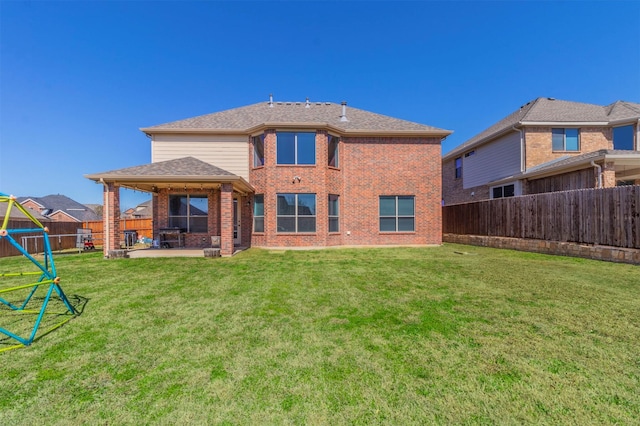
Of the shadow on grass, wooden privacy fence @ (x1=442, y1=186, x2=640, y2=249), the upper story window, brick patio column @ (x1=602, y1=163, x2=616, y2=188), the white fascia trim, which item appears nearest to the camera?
the shadow on grass

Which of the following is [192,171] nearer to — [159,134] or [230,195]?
[230,195]

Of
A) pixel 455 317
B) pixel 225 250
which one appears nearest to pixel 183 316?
pixel 455 317

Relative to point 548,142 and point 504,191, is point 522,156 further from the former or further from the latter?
point 504,191

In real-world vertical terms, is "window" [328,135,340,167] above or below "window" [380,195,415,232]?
above

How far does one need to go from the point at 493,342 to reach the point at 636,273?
6423mm

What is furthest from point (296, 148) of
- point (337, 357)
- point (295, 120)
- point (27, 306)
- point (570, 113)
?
point (570, 113)

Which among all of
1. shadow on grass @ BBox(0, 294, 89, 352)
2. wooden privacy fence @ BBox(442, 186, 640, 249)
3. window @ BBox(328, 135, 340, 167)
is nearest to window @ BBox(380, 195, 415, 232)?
window @ BBox(328, 135, 340, 167)

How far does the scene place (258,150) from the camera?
516 inches

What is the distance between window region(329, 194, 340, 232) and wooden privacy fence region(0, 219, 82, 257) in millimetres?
11318

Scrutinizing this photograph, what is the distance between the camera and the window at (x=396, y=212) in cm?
1377

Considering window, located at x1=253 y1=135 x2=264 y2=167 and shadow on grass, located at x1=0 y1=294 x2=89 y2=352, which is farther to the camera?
window, located at x1=253 y1=135 x2=264 y2=167

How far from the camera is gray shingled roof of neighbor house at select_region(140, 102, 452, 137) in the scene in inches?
512

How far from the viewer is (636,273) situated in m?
6.50

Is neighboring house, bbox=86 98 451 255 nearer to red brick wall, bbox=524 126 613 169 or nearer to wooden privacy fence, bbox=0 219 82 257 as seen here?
wooden privacy fence, bbox=0 219 82 257
